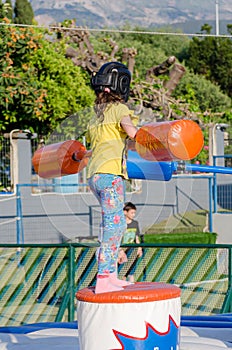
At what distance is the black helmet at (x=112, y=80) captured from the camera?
425cm

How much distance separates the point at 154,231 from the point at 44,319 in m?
5.08

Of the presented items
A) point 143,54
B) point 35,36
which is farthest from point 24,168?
point 143,54

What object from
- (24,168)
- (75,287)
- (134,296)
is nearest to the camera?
(134,296)

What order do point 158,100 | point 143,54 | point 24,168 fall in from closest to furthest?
point 24,168, point 158,100, point 143,54

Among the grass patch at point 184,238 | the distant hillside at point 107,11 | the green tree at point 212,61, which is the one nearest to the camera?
the grass patch at point 184,238

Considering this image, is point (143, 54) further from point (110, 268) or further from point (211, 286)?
point (110, 268)

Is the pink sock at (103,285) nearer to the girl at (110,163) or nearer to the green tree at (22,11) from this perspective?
the girl at (110,163)

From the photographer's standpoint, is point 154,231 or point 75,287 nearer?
point 75,287

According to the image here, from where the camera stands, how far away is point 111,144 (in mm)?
4188

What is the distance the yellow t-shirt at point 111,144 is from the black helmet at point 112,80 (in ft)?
0.31

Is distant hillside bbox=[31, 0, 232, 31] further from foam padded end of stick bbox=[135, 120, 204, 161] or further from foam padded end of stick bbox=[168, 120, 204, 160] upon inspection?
foam padded end of stick bbox=[168, 120, 204, 160]

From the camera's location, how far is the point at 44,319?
315 inches

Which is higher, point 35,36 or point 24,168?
point 35,36

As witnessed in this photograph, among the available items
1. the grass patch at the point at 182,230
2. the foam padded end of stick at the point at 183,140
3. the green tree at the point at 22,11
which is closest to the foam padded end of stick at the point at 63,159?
the foam padded end of stick at the point at 183,140
